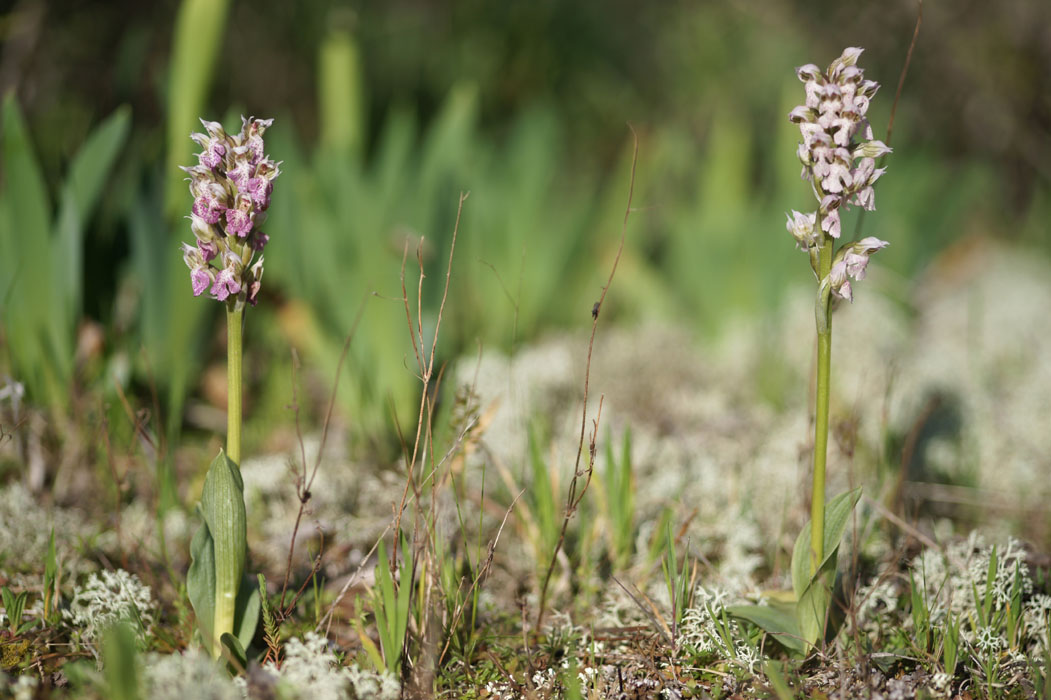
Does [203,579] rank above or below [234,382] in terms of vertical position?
below

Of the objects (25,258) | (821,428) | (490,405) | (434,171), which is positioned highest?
(434,171)

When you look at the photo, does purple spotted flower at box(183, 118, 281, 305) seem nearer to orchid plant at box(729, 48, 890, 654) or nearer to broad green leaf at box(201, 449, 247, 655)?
broad green leaf at box(201, 449, 247, 655)

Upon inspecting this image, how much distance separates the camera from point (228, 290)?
3.69ft

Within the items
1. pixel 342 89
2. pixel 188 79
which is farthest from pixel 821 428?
pixel 342 89

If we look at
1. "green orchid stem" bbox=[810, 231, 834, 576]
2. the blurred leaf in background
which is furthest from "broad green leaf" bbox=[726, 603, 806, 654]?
the blurred leaf in background

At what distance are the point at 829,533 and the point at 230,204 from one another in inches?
40.6

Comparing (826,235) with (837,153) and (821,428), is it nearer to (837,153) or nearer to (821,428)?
(837,153)

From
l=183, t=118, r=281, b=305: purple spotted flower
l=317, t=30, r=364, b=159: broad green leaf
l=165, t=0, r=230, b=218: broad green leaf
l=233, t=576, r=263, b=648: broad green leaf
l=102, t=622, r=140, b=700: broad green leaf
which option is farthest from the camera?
l=317, t=30, r=364, b=159: broad green leaf

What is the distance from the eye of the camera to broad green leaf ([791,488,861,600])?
46.4 inches

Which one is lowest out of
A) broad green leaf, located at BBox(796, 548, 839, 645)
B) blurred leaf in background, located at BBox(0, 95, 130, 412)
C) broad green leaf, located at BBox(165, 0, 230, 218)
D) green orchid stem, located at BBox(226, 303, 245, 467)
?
broad green leaf, located at BBox(796, 548, 839, 645)

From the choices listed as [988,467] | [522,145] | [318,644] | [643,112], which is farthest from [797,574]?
[643,112]

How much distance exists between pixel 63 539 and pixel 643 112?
4088 mm

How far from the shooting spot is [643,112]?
15.7 ft

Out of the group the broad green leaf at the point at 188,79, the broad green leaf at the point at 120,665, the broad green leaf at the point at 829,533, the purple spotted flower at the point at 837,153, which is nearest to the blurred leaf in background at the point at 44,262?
the broad green leaf at the point at 188,79
